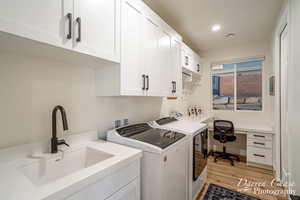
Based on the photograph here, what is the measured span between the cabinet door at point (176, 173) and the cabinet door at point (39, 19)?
116 centimetres

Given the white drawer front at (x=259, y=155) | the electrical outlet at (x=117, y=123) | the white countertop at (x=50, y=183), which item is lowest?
the white drawer front at (x=259, y=155)

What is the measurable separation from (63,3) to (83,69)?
0.59 m

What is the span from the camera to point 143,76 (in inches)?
58.5

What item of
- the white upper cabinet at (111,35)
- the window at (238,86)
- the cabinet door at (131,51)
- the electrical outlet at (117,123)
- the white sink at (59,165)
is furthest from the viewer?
the window at (238,86)

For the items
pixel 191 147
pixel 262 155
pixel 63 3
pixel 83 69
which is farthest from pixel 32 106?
pixel 262 155

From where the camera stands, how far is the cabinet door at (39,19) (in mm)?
674

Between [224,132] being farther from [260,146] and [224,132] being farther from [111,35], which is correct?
[111,35]

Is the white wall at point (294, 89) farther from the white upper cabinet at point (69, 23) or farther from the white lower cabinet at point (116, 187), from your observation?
the white upper cabinet at point (69, 23)

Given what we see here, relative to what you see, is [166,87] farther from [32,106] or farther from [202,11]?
[32,106]

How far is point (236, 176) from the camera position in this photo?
8.01 feet

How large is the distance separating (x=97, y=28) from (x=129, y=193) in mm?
1251

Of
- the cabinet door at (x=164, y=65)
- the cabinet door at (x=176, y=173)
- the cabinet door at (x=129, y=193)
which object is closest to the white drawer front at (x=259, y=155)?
the cabinet door at (x=176, y=173)

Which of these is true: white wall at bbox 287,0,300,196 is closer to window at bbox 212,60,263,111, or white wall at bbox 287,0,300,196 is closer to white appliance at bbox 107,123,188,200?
white appliance at bbox 107,123,188,200

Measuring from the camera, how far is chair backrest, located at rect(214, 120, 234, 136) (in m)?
2.88
